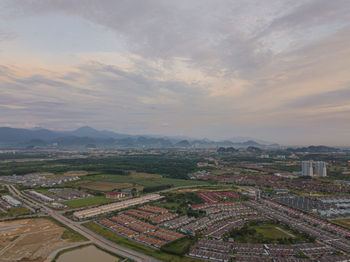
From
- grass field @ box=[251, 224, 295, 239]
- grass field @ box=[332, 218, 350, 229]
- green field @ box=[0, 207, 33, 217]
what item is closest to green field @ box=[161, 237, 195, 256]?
grass field @ box=[251, 224, 295, 239]

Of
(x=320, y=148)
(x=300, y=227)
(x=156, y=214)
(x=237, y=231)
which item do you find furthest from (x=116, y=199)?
(x=320, y=148)

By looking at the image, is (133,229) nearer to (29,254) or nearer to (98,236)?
(98,236)

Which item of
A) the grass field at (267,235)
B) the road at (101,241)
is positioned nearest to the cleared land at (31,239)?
the road at (101,241)

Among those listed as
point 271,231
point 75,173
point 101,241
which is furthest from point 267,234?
point 75,173

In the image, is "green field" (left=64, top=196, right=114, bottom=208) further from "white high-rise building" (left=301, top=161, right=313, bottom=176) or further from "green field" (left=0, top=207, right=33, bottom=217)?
"white high-rise building" (left=301, top=161, right=313, bottom=176)

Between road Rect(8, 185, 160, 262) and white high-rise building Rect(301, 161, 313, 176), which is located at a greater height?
white high-rise building Rect(301, 161, 313, 176)

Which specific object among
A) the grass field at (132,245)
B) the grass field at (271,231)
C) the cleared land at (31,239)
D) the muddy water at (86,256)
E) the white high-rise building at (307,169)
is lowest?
the muddy water at (86,256)

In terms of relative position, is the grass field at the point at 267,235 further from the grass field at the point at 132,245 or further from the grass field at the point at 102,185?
the grass field at the point at 102,185
